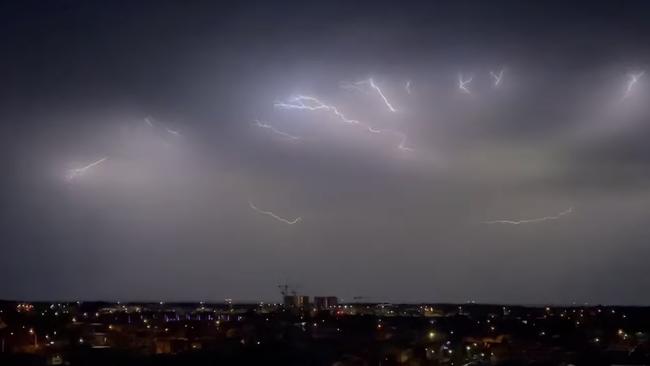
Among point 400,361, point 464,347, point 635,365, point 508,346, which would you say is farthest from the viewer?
point 464,347

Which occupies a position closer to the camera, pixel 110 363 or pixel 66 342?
pixel 110 363

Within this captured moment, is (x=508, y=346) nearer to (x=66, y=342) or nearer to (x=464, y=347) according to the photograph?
(x=464, y=347)

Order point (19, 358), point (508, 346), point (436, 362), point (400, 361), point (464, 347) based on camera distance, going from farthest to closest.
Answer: point (464, 347) → point (508, 346) → point (436, 362) → point (400, 361) → point (19, 358)

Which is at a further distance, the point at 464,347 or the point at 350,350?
the point at 464,347

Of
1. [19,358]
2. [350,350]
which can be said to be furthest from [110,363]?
[350,350]

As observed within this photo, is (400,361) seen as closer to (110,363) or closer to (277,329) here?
(110,363)

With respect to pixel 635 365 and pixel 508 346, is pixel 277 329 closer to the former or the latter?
pixel 508 346

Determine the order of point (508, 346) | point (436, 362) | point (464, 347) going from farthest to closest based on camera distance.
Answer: point (464, 347) → point (508, 346) → point (436, 362)

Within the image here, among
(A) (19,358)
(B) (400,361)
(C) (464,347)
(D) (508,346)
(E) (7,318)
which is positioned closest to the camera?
(A) (19,358)

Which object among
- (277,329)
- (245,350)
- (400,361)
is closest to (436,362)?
(400,361)
